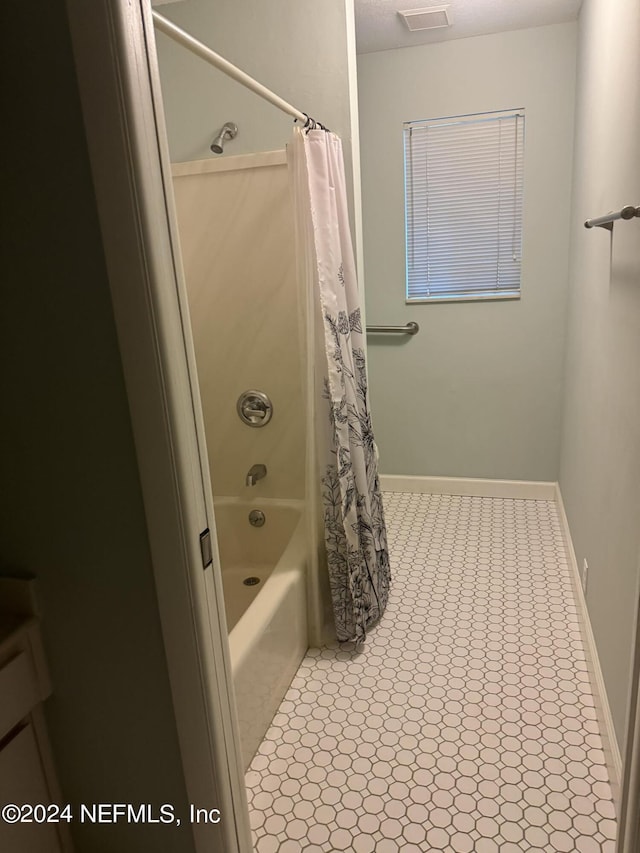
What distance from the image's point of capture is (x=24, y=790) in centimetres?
116

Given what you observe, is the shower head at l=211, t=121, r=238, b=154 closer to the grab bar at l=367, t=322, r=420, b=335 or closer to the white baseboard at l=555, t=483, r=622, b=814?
the grab bar at l=367, t=322, r=420, b=335

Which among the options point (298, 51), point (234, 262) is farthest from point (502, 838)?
point (298, 51)

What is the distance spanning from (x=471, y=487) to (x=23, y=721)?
2.77 metres

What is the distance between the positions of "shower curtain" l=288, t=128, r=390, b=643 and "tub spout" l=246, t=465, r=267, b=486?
401 millimetres

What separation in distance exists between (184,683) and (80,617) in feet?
0.76

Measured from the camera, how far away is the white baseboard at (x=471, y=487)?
3.39m

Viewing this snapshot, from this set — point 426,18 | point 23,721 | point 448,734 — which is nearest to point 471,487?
point 448,734

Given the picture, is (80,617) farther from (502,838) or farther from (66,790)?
(502,838)

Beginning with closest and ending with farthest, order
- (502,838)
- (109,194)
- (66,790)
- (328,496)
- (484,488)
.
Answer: (109,194), (66,790), (502,838), (328,496), (484,488)

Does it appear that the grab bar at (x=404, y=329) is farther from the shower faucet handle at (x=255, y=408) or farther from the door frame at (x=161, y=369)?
the door frame at (x=161, y=369)

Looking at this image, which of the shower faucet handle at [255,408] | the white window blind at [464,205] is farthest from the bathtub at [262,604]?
the white window blind at [464,205]

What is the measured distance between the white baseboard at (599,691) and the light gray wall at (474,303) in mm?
854

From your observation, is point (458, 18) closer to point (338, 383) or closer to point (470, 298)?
point (470, 298)

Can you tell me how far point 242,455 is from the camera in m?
2.58
